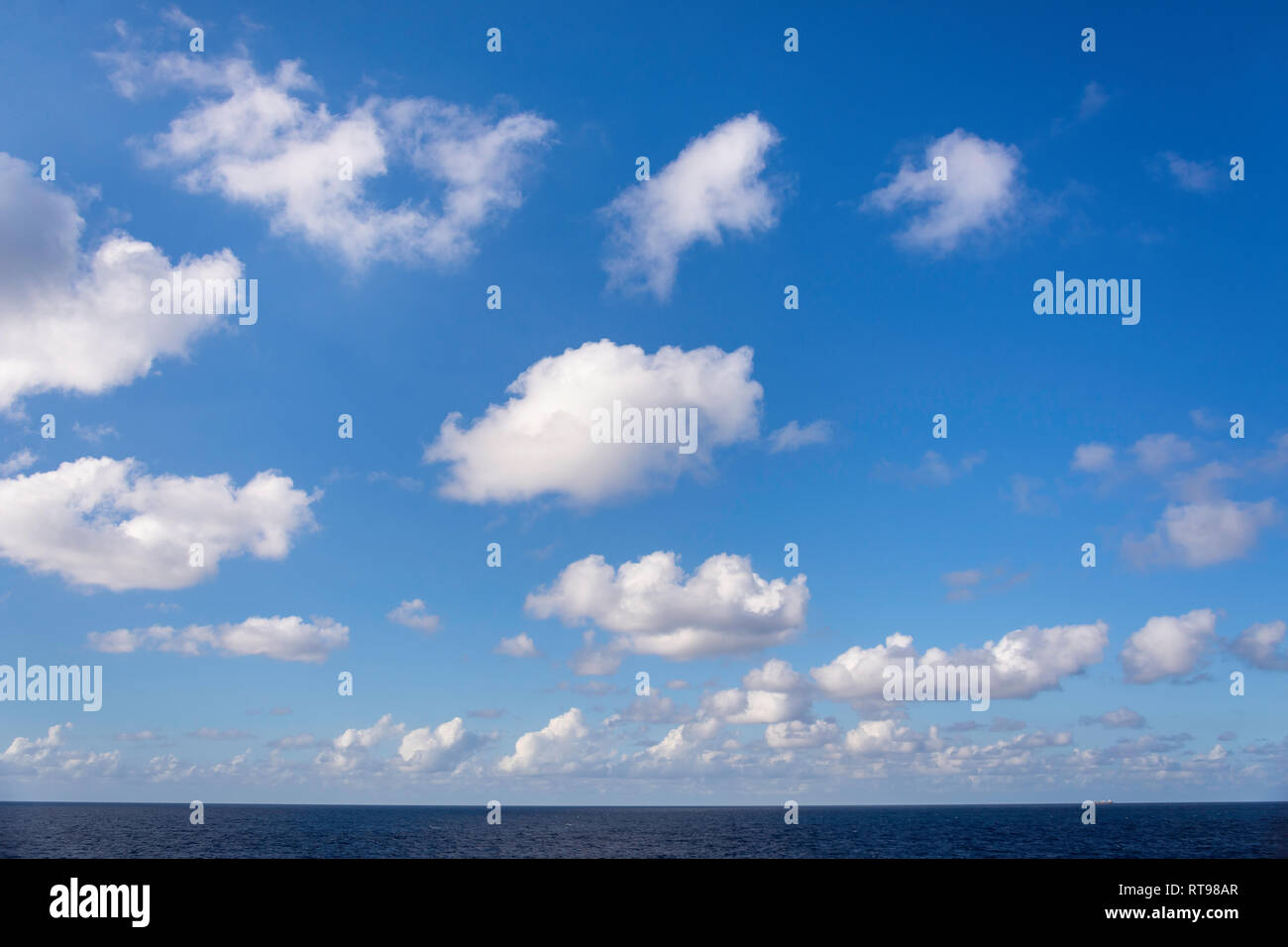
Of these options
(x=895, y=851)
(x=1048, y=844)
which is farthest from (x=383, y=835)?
(x=1048, y=844)
